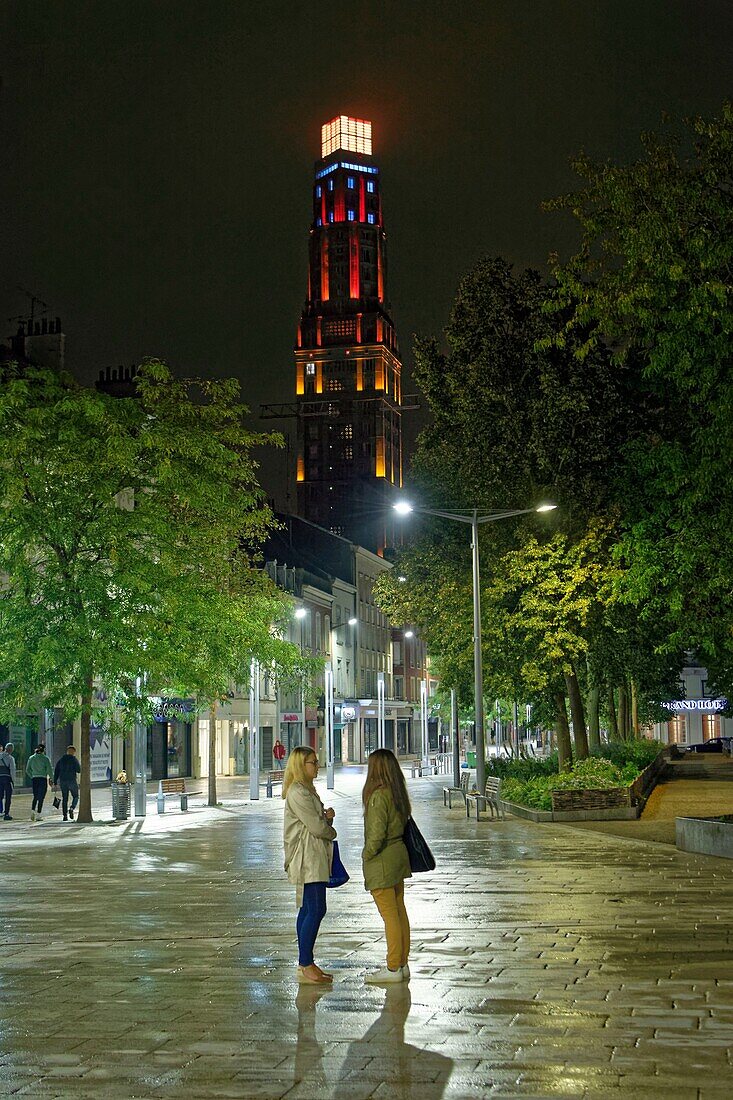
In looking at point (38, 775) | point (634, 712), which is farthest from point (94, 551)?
point (634, 712)

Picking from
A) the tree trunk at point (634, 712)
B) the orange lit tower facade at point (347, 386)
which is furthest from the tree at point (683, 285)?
the orange lit tower facade at point (347, 386)

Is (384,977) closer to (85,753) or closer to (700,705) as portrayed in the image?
(85,753)

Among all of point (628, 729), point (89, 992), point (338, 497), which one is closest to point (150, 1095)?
point (89, 992)

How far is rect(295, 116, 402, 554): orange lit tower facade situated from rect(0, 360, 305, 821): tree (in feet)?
470

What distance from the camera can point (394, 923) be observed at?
33.9 feet

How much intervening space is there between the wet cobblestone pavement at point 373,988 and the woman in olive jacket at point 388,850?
32 cm

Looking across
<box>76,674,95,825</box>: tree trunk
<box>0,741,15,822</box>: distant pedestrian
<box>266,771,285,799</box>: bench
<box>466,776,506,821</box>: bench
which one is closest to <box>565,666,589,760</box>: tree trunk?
<box>466,776,506,821</box>: bench

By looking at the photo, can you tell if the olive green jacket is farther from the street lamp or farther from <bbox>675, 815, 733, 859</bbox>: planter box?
the street lamp

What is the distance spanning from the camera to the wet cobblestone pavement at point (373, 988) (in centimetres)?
749

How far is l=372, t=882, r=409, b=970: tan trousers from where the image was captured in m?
10.4

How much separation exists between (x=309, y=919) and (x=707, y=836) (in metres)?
11.9

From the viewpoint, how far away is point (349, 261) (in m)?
195

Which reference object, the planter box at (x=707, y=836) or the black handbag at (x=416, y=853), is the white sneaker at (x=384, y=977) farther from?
the planter box at (x=707, y=836)

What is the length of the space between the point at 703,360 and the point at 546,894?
35.4 feet
